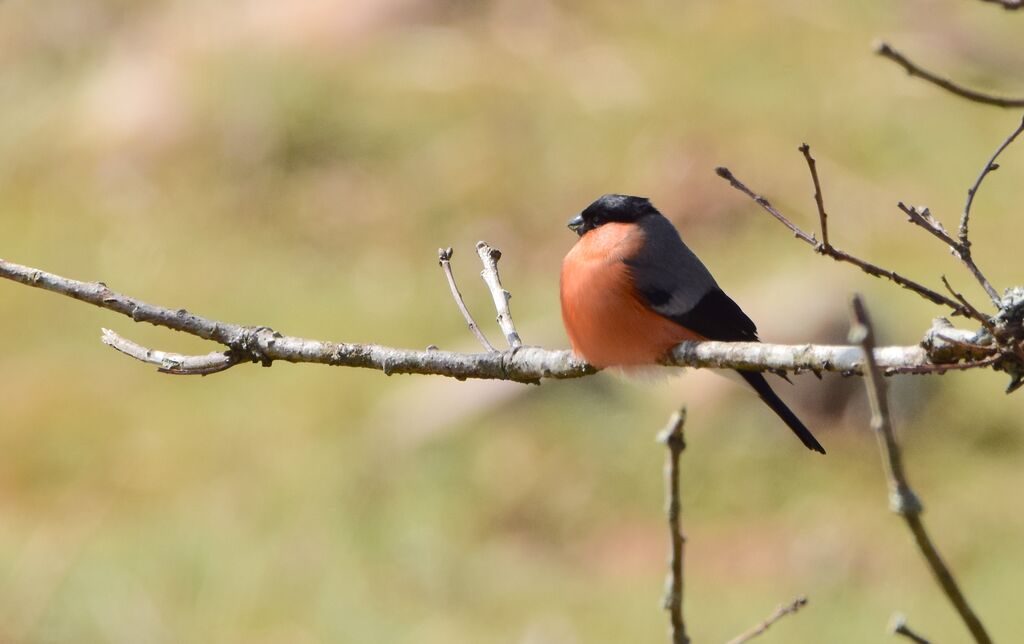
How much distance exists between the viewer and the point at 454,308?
404 inches

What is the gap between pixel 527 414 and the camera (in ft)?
28.8

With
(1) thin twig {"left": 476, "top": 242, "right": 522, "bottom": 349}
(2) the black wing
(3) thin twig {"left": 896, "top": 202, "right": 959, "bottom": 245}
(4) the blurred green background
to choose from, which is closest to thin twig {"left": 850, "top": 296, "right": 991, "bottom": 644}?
(3) thin twig {"left": 896, "top": 202, "right": 959, "bottom": 245}

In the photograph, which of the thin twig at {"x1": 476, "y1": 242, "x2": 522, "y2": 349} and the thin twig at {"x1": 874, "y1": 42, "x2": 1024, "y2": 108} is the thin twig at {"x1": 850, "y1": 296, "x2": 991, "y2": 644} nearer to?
the thin twig at {"x1": 874, "y1": 42, "x2": 1024, "y2": 108}

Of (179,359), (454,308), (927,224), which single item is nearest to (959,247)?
(927,224)

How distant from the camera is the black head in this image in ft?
15.2


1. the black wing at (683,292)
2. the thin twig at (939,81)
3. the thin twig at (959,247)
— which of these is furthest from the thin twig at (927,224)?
the black wing at (683,292)

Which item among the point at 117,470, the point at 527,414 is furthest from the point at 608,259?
the point at 117,470

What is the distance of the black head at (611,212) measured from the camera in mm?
4637

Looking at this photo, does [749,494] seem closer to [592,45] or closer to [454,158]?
[454,158]

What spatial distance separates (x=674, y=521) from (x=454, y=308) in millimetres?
7703

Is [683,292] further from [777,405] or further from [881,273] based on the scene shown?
[881,273]

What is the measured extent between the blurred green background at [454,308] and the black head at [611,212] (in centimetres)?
296

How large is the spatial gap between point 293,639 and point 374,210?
16.9 ft

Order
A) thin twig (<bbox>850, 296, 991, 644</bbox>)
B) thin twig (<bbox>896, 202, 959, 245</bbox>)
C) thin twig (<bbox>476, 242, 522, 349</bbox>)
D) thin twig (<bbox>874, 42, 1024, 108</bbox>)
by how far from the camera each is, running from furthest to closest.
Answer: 1. thin twig (<bbox>476, 242, 522, 349</bbox>)
2. thin twig (<bbox>896, 202, 959, 245</bbox>)
3. thin twig (<bbox>874, 42, 1024, 108</bbox>)
4. thin twig (<bbox>850, 296, 991, 644</bbox>)
